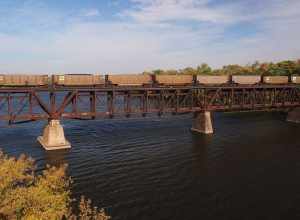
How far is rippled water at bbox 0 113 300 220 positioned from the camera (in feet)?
107

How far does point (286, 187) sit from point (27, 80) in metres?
42.6

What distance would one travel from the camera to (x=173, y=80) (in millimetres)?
67562

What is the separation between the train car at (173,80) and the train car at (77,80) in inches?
498

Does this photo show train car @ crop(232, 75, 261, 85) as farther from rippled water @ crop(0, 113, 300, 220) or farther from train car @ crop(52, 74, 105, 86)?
train car @ crop(52, 74, 105, 86)

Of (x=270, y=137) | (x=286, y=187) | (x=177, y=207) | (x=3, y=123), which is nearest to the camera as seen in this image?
(x=177, y=207)

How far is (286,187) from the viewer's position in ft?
127

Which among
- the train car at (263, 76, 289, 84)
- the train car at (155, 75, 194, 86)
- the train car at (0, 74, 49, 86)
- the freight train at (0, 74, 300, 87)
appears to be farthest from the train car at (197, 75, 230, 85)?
the train car at (0, 74, 49, 86)

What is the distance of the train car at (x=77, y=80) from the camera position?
54656 millimetres

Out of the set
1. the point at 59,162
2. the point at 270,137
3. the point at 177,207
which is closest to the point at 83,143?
the point at 59,162

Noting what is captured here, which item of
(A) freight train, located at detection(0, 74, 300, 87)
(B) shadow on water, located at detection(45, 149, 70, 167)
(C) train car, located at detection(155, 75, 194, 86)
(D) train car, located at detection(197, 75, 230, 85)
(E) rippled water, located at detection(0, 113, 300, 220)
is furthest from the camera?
(D) train car, located at detection(197, 75, 230, 85)

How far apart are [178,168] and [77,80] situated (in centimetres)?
2409

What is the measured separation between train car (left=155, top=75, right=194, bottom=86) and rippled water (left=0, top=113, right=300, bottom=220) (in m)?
10.8

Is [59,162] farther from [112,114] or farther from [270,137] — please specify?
[270,137]

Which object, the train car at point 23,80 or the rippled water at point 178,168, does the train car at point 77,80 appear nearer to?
the train car at point 23,80
